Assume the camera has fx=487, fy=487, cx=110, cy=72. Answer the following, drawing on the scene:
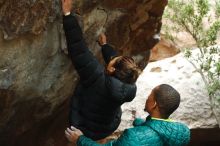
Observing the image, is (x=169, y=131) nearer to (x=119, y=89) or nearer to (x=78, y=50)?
(x=119, y=89)

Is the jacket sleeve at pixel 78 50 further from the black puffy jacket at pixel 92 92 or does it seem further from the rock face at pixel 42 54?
the rock face at pixel 42 54

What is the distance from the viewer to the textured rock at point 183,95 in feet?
33.5

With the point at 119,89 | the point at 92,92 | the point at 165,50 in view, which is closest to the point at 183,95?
the point at 92,92

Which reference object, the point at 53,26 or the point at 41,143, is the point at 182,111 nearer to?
the point at 41,143

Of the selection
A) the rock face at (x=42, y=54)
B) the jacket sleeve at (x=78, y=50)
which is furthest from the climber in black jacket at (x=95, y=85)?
the rock face at (x=42, y=54)

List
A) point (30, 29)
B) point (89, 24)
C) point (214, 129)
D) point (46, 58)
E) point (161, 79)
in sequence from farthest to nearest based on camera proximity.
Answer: point (161, 79) < point (214, 129) < point (89, 24) < point (46, 58) < point (30, 29)

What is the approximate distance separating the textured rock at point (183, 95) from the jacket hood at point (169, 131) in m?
5.41

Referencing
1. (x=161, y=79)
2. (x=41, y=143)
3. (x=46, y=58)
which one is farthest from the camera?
(x=161, y=79)

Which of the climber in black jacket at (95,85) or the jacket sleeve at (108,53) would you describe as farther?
the jacket sleeve at (108,53)

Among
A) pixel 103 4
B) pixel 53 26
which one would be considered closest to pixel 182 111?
pixel 103 4

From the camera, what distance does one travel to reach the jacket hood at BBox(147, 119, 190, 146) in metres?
4.57

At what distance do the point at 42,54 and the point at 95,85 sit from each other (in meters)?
0.80

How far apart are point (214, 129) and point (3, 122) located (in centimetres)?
546

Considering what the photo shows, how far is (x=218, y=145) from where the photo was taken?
10.8 metres
